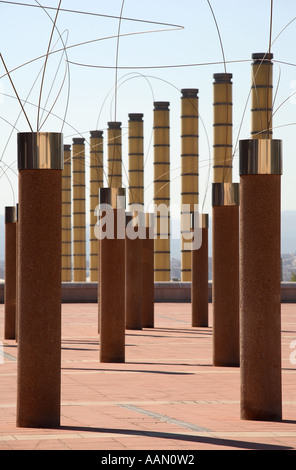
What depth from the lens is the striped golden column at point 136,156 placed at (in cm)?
3722

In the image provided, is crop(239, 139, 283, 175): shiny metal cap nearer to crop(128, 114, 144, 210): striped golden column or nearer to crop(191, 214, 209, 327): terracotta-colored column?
crop(191, 214, 209, 327): terracotta-colored column

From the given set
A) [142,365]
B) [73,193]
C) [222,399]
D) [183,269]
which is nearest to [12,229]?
[142,365]

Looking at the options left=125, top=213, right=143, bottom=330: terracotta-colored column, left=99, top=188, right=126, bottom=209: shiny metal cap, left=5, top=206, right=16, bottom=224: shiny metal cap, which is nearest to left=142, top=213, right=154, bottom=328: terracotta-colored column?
left=125, top=213, right=143, bottom=330: terracotta-colored column

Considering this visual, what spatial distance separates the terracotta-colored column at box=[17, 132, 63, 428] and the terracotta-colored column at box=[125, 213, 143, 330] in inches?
462

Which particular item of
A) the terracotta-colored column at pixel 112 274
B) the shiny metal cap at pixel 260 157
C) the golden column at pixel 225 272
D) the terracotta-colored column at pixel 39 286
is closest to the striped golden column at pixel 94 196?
the terracotta-colored column at pixel 112 274

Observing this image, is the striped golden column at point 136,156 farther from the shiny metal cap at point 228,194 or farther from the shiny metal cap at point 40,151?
the shiny metal cap at point 40,151

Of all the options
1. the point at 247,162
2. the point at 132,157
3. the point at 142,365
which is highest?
the point at 132,157

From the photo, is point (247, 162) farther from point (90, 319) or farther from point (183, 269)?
point (183, 269)

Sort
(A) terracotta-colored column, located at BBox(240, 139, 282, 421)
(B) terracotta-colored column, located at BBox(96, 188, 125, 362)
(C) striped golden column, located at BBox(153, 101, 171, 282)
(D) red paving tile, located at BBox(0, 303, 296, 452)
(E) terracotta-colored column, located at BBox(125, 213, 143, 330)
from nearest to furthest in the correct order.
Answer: (D) red paving tile, located at BBox(0, 303, 296, 452)
(A) terracotta-colored column, located at BBox(240, 139, 282, 421)
(B) terracotta-colored column, located at BBox(96, 188, 125, 362)
(E) terracotta-colored column, located at BBox(125, 213, 143, 330)
(C) striped golden column, located at BBox(153, 101, 171, 282)

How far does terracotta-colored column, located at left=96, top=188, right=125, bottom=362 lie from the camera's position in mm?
14305

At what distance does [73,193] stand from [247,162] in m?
32.4

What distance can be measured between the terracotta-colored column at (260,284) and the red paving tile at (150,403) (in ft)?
0.97

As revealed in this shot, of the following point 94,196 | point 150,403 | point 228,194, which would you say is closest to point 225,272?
point 228,194
